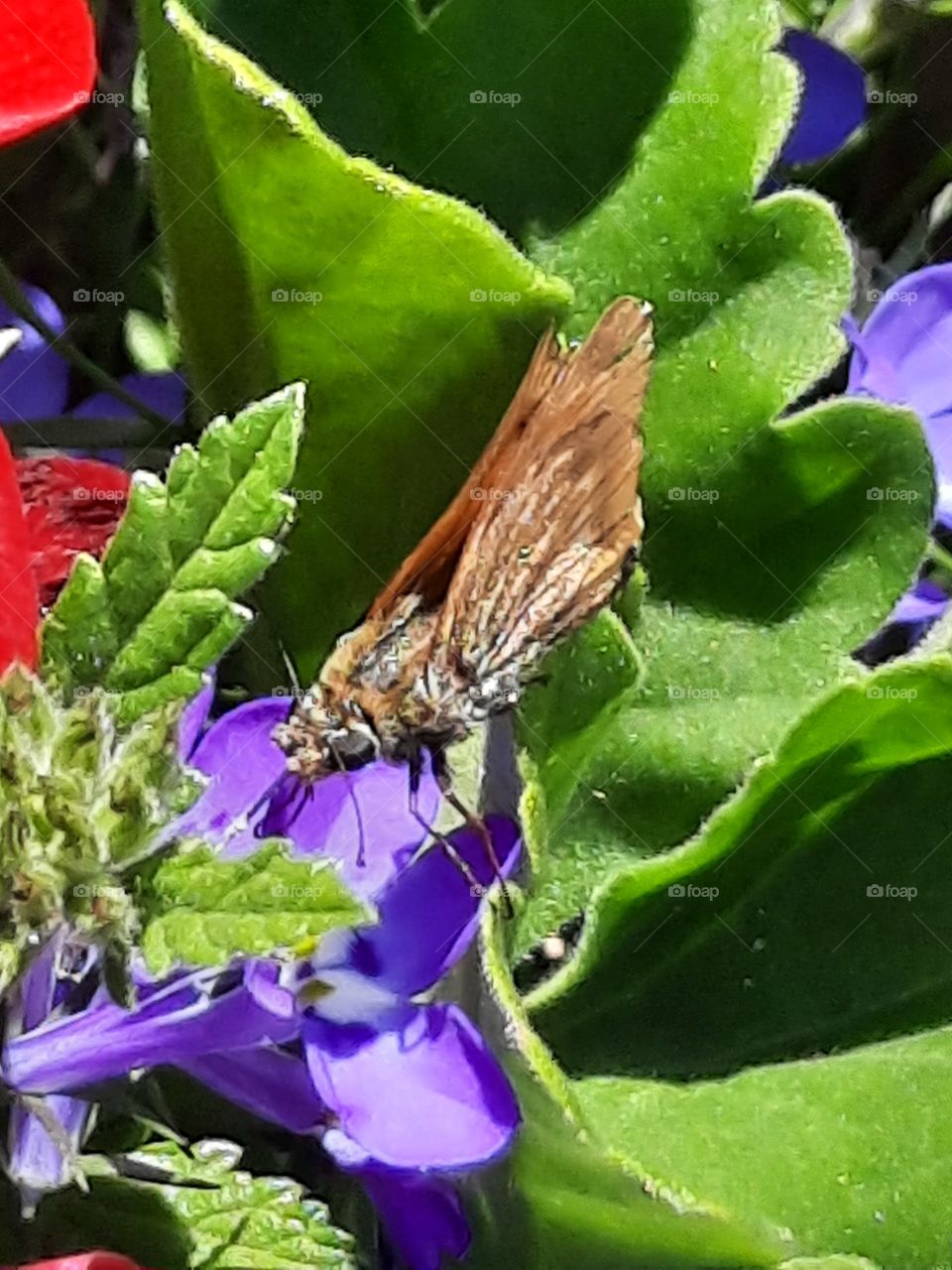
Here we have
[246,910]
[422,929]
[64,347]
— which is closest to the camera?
[246,910]

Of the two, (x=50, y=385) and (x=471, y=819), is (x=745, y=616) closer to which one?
(x=471, y=819)

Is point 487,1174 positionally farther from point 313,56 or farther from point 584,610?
point 313,56

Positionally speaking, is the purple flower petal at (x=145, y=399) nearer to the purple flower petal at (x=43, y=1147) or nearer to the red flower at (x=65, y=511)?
the red flower at (x=65, y=511)

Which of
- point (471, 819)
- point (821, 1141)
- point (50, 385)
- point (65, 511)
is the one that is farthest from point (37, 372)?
point (821, 1141)

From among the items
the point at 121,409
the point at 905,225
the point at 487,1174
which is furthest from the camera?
the point at 905,225

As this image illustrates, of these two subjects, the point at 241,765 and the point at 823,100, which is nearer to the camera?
the point at 241,765

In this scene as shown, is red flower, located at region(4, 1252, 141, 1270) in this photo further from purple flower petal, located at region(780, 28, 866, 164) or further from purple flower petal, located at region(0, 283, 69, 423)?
purple flower petal, located at region(780, 28, 866, 164)

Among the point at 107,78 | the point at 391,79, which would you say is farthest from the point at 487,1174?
the point at 107,78
